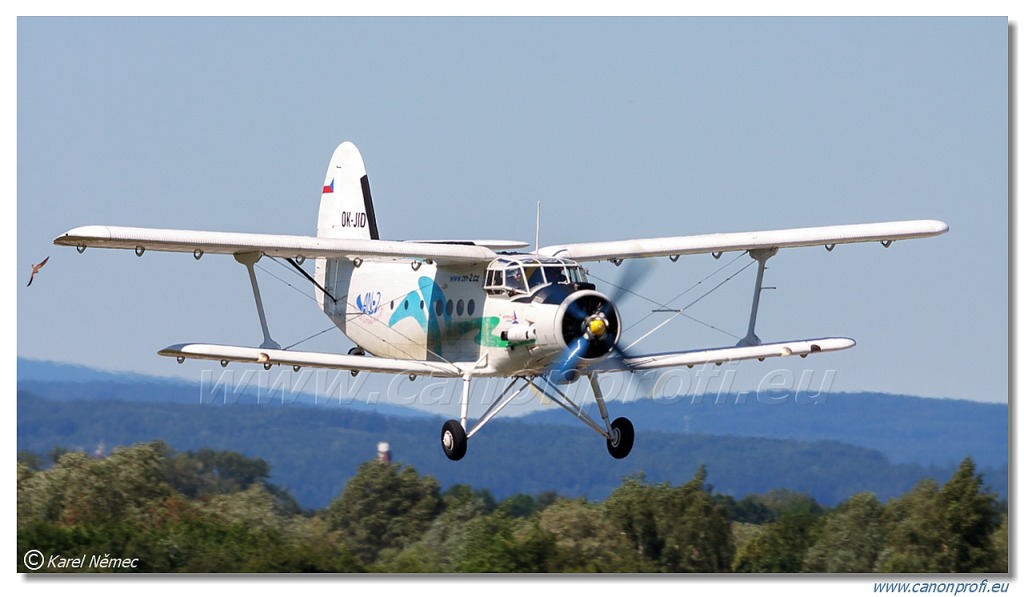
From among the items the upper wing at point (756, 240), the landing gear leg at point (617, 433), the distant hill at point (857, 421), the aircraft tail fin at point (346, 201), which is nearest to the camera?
the landing gear leg at point (617, 433)

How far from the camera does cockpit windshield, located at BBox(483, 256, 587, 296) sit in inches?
1061

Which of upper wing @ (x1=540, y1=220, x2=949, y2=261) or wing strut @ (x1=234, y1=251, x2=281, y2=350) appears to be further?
upper wing @ (x1=540, y1=220, x2=949, y2=261)

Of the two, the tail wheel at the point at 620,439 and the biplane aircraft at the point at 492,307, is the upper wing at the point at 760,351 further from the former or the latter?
the tail wheel at the point at 620,439

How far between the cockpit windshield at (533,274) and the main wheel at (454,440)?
2.13 m

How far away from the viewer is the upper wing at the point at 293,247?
87.8 feet

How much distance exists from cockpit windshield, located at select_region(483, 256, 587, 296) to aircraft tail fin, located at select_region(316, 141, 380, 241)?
6.97 metres

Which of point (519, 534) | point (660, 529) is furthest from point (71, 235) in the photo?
point (660, 529)

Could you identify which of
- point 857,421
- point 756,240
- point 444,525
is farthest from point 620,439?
point 857,421

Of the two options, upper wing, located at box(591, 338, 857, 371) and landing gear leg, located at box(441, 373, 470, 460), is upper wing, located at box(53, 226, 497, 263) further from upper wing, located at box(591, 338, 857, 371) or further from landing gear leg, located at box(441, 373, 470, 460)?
upper wing, located at box(591, 338, 857, 371)

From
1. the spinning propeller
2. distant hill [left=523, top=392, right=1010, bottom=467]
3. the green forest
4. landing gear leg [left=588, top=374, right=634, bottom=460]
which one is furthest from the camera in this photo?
distant hill [left=523, top=392, right=1010, bottom=467]

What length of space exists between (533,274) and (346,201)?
848cm

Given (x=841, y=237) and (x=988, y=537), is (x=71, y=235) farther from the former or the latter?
(x=988, y=537)

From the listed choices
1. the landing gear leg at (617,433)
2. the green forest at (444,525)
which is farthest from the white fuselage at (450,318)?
the green forest at (444,525)

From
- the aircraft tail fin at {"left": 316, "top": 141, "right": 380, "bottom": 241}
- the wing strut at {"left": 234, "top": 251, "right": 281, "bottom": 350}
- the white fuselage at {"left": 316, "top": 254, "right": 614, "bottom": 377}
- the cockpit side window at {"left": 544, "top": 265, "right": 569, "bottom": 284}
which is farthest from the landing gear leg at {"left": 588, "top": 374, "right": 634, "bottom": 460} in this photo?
the aircraft tail fin at {"left": 316, "top": 141, "right": 380, "bottom": 241}
